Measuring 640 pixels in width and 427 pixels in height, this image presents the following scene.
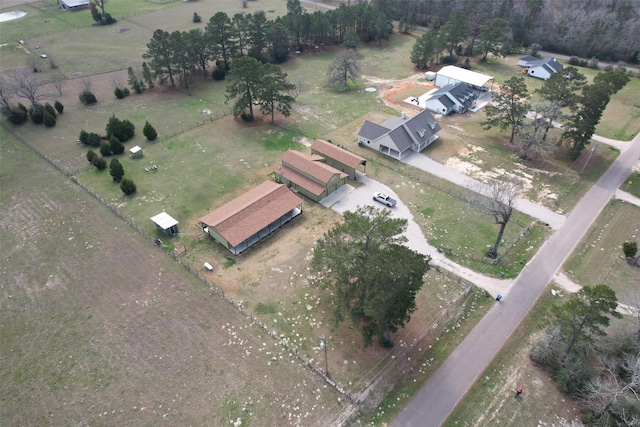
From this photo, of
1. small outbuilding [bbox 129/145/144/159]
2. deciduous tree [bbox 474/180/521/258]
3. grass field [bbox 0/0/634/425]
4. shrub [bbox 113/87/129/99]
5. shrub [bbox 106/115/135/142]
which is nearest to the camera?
grass field [bbox 0/0/634/425]

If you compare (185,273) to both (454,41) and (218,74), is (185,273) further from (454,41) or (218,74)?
(454,41)

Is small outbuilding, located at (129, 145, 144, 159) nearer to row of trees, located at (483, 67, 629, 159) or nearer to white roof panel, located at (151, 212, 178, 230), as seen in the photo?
white roof panel, located at (151, 212, 178, 230)

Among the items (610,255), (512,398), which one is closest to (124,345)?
(512,398)

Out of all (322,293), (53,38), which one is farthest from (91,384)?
(53,38)

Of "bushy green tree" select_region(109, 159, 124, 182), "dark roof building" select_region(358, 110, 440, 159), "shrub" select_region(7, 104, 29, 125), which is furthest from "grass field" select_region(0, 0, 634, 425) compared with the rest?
"dark roof building" select_region(358, 110, 440, 159)

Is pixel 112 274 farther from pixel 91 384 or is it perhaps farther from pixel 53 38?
pixel 53 38

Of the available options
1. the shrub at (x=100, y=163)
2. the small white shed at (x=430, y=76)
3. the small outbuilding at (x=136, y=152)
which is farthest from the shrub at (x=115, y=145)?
the small white shed at (x=430, y=76)

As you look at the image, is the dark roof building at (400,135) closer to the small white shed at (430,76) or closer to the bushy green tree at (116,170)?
the small white shed at (430,76)
